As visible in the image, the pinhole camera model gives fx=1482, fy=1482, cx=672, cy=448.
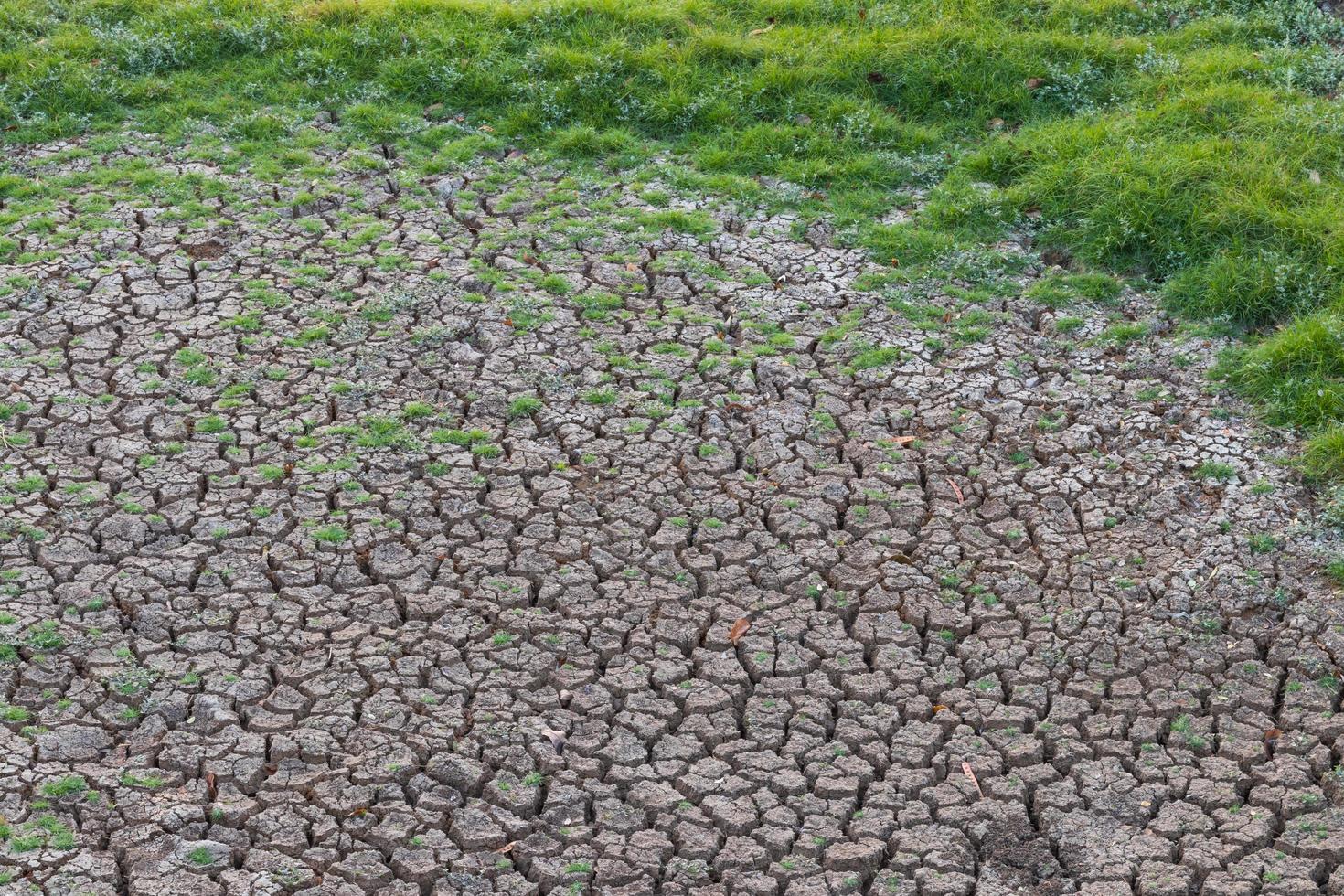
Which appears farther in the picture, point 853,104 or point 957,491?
point 853,104

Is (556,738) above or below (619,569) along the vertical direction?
below

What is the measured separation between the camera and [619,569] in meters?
7.06

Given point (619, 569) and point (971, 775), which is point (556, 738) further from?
point (971, 775)

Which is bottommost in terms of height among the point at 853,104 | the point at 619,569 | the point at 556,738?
the point at 556,738

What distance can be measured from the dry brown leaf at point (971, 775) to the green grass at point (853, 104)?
336cm

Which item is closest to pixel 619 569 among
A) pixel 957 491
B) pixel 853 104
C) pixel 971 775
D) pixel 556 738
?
pixel 556 738

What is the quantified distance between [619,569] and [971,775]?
6.32ft

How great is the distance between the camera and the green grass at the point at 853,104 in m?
9.09

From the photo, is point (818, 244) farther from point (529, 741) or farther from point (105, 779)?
point (105, 779)

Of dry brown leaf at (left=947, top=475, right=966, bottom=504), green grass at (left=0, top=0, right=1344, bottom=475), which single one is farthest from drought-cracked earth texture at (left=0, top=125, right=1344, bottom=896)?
green grass at (left=0, top=0, right=1344, bottom=475)

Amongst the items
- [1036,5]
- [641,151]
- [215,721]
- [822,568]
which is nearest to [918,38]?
[1036,5]

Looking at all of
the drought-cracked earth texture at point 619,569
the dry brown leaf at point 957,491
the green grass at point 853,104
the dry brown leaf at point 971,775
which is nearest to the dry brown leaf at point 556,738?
the drought-cracked earth texture at point 619,569

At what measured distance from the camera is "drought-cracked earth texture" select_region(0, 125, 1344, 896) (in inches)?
231

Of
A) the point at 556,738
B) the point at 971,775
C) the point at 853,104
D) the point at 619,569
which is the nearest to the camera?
the point at 971,775
